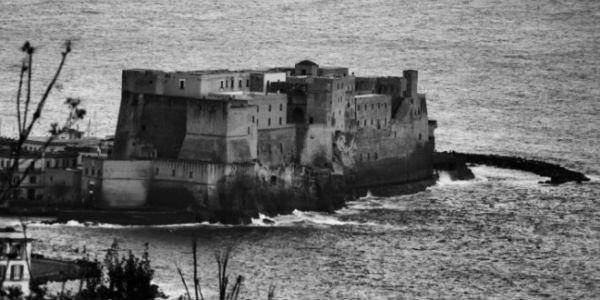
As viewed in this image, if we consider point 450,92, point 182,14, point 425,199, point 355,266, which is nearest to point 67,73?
point 450,92

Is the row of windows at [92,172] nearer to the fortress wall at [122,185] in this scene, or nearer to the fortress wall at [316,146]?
the fortress wall at [122,185]

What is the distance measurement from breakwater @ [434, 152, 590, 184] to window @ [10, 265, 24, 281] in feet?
140

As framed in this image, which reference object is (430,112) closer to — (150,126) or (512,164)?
(512,164)

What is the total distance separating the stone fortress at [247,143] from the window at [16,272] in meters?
24.9

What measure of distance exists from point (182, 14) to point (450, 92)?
37.5m

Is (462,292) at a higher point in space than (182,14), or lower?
lower

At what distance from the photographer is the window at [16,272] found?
44.8m

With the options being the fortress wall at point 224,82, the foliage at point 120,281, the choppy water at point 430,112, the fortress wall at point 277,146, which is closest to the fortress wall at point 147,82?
the fortress wall at point 224,82

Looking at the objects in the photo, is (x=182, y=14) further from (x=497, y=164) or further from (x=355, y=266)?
(x=355, y=266)

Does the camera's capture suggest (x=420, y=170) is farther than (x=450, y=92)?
No

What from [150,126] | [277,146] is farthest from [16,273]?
[277,146]

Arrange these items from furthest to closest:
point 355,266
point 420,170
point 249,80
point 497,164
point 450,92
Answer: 1. point 450,92
2. point 497,164
3. point 420,170
4. point 249,80
5. point 355,266

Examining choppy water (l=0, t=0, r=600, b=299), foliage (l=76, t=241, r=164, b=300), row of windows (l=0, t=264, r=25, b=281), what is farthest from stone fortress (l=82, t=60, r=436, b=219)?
row of windows (l=0, t=264, r=25, b=281)

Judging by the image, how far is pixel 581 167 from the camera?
9219cm
